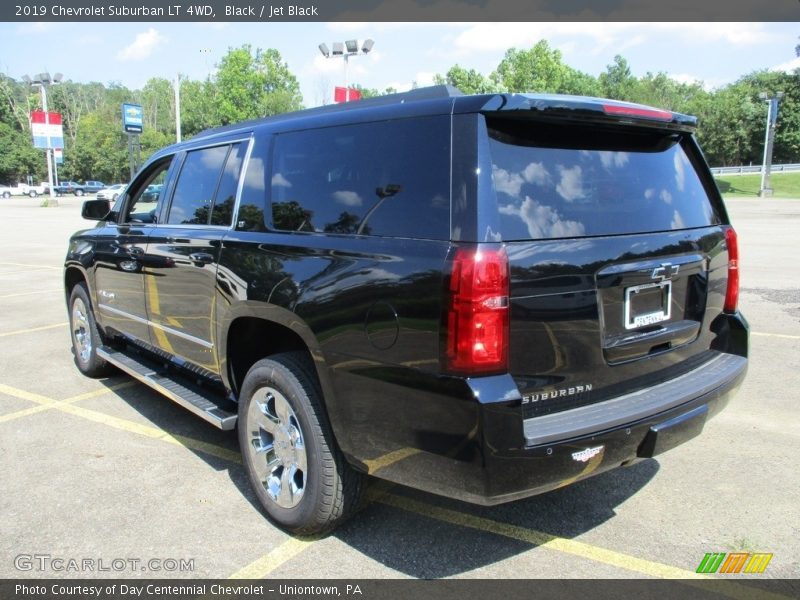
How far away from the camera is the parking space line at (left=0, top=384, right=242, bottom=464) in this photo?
412 centimetres

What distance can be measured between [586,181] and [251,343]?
1.98 meters

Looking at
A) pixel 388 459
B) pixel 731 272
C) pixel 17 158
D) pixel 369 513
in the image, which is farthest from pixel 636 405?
pixel 17 158

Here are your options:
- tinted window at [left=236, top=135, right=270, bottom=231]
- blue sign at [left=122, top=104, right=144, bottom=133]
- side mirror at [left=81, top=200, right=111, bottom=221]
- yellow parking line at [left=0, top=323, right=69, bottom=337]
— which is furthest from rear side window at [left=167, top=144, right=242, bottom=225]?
blue sign at [left=122, top=104, right=144, bottom=133]

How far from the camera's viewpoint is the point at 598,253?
2.56m

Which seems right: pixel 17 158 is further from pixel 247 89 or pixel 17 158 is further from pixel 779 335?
pixel 779 335

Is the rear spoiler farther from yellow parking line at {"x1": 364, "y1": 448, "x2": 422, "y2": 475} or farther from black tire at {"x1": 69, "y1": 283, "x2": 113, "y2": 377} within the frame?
black tire at {"x1": 69, "y1": 283, "x2": 113, "y2": 377}

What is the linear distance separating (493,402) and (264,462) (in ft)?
5.08

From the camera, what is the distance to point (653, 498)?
3.40 metres

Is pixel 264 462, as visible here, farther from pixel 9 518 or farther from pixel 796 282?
pixel 796 282

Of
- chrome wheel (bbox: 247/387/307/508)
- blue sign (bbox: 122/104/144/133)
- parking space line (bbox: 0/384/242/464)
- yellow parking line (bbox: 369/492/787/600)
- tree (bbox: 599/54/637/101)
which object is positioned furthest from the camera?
tree (bbox: 599/54/637/101)

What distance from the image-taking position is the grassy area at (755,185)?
Answer: 54062 millimetres

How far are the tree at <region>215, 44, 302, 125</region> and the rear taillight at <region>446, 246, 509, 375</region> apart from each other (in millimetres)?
67754

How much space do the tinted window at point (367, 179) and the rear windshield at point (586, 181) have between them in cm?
24
